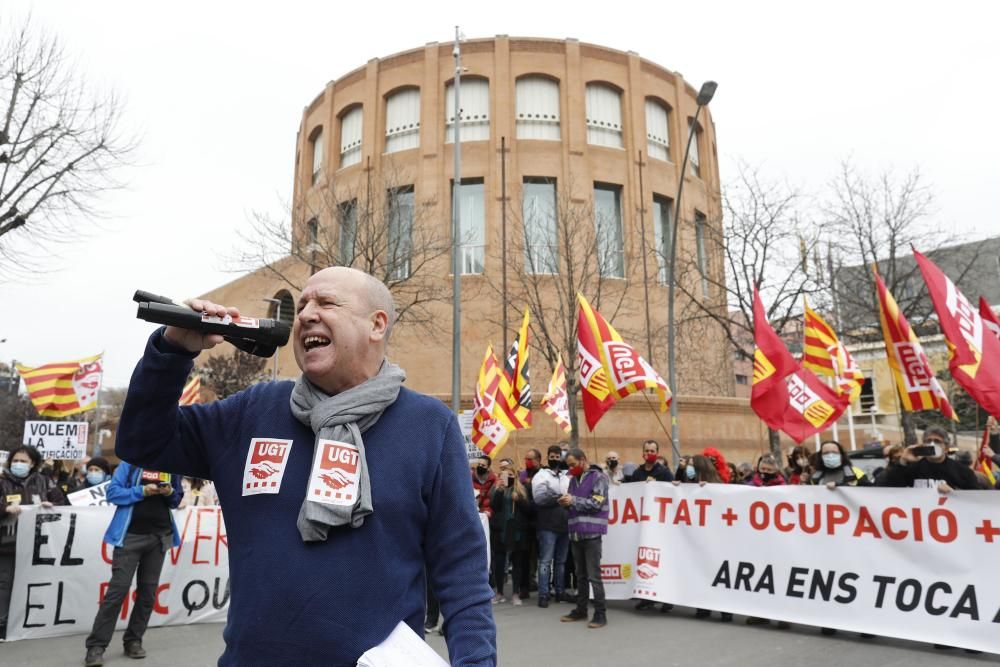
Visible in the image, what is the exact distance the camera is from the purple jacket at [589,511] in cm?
879

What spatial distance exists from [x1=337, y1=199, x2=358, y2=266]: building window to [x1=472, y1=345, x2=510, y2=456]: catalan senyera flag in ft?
27.4

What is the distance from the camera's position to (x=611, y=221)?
2683 centimetres

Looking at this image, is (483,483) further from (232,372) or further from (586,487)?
(232,372)

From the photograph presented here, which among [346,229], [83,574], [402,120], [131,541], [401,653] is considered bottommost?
[83,574]

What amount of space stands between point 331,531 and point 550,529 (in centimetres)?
850

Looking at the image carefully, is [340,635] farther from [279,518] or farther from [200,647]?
[200,647]

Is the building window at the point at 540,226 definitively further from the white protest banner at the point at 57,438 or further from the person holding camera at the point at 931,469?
the person holding camera at the point at 931,469

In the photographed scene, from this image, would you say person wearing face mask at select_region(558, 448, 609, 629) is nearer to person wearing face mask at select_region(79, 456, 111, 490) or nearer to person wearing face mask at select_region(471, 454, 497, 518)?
person wearing face mask at select_region(471, 454, 497, 518)

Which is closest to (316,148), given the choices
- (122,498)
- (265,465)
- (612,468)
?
(612,468)

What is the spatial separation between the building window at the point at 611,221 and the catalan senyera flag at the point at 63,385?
50.9ft

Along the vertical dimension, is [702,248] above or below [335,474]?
above

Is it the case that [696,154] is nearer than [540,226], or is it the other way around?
[540,226]

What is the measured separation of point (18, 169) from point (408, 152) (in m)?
14.9

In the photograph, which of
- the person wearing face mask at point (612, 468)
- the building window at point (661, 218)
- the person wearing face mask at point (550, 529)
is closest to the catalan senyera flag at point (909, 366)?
the person wearing face mask at point (612, 468)
